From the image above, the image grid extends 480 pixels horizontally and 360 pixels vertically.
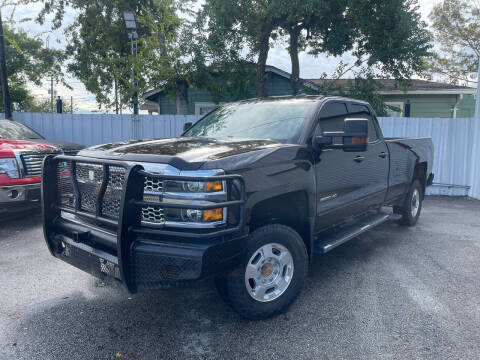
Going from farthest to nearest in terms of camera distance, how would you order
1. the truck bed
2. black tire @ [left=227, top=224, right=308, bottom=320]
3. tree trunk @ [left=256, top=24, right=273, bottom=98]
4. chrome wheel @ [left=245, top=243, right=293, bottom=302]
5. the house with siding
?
1. the house with siding
2. tree trunk @ [left=256, top=24, right=273, bottom=98]
3. the truck bed
4. chrome wheel @ [left=245, top=243, right=293, bottom=302]
5. black tire @ [left=227, top=224, right=308, bottom=320]

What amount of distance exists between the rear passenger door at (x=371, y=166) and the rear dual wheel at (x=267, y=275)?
1.64 meters

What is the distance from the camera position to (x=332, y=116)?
4.43 metres

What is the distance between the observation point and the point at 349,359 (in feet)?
9.21

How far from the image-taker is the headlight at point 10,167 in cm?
574

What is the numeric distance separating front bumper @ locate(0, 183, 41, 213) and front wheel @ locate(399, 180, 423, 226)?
584cm

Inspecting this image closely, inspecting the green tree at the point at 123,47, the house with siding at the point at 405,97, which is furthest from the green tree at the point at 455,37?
the green tree at the point at 123,47

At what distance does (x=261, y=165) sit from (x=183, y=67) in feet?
32.7

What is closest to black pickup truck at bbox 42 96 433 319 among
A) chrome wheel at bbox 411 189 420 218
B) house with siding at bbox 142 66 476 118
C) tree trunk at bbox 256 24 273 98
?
chrome wheel at bbox 411 189 420 218

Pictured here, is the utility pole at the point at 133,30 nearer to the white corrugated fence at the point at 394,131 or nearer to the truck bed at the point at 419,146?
the white corrugated fence at the point at 394,131

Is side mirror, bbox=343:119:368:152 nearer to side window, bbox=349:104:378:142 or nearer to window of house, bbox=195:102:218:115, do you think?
side window, bbox=349:104:378:142

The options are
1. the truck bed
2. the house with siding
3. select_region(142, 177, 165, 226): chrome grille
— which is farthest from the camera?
the house with siding

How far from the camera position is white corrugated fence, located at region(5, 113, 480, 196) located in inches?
386

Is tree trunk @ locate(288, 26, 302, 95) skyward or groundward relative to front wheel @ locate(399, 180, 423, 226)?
skyward

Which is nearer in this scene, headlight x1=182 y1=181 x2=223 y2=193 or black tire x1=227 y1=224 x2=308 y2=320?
headlight x1=182 y1=181 x2=223 y2=193
